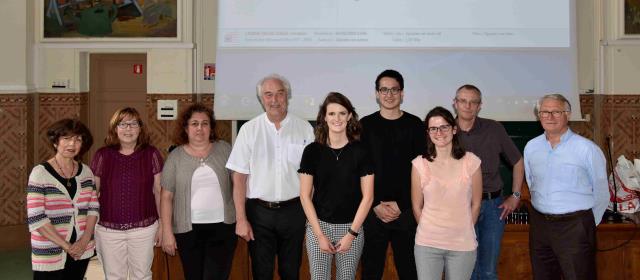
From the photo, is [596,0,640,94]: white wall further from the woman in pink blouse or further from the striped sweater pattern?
the striped sweater pattern

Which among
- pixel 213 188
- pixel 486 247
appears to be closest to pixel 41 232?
pixel 213 188

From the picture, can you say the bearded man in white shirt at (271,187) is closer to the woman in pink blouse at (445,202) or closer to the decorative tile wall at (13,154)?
the woman in pink blouse at (445,202)

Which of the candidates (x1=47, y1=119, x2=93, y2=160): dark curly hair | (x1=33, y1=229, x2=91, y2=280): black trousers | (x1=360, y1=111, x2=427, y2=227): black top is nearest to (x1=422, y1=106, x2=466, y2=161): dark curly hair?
(x1=360, y1=111, x2=427, y2=227): black top

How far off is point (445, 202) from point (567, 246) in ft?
2.40

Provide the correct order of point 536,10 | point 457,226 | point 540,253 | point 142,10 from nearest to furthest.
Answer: point 457,226 < point 540,253 < point 536,10 < point 142,10

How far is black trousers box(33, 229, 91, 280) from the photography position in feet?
9.86

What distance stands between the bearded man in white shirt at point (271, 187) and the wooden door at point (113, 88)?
3.53 metres

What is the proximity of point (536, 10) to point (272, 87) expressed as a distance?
328 centimetres

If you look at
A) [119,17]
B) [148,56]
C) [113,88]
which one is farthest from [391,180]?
[113,88]

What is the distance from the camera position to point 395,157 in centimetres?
326

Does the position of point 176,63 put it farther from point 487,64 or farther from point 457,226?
point 457,226

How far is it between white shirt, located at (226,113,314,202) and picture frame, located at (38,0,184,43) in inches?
127

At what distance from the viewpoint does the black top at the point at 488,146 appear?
11.6 feet

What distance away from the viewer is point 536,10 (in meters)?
5.50
